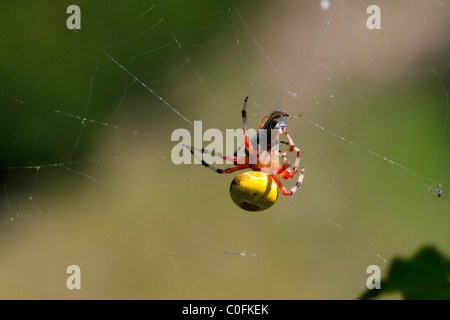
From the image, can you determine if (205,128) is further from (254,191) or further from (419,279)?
(419,279)

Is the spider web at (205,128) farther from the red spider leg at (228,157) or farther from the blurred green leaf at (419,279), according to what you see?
the blurred green leaf at (419,279)

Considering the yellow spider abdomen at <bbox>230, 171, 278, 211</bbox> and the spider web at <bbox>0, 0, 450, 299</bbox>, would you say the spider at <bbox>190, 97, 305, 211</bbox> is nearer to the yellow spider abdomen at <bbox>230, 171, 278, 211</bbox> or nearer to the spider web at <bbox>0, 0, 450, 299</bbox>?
the yellow spider abdomen at <bbox>230, 171, 278, 211</bbox>

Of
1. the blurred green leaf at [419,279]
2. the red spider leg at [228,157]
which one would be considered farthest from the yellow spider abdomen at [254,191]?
the blurred green leaf at [419,279]

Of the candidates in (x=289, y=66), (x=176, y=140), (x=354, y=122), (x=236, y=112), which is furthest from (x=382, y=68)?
(x=176, y=140)

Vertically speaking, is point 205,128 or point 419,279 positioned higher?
point 205,128

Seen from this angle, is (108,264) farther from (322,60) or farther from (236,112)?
(322,60)

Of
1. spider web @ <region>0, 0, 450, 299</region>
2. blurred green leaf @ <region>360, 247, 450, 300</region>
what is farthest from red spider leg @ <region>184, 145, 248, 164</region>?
blurred green leaf @ <region>360, 247, 450, 300</region>

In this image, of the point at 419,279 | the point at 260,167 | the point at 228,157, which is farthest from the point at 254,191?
the point at 419,279
